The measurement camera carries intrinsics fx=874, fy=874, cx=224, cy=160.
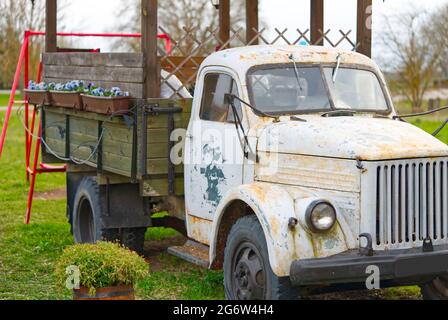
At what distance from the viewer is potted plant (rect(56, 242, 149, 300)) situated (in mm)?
5777

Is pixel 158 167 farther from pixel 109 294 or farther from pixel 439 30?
pixel 439 30

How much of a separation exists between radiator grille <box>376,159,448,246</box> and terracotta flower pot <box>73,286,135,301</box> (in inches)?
67.8

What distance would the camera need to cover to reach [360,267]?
5.58 meters

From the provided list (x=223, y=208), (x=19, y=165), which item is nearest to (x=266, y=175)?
(x=223, y=208)

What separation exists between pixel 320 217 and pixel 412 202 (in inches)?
25.1

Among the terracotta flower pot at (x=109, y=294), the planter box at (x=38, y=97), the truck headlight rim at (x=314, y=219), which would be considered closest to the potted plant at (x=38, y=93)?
the planter box at (x=38, y=97)

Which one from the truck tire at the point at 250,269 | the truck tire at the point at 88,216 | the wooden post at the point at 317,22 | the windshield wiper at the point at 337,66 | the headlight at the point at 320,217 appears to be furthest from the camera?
the wooden post at the point at 317,22

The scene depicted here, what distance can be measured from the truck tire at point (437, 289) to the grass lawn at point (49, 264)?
67 centimetres

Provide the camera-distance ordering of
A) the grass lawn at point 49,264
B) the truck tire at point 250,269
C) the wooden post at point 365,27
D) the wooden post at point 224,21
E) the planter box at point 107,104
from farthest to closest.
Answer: the wooden post at point 224,21, the wooden post at point 365,27, the planter box at point 107,104, the grass lawn at point 49,264, the truck tire at point 250,269

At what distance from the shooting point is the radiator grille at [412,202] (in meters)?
5.79

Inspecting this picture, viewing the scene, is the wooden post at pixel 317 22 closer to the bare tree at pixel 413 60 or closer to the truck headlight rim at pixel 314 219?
the truck headlight rim at pixel 314 219

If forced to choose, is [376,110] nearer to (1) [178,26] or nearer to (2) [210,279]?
(2) [210,279]

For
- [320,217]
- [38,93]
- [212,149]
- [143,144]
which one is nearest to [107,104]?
[143,144]

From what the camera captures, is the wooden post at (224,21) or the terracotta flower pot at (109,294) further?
the wooden post at (224,21)
